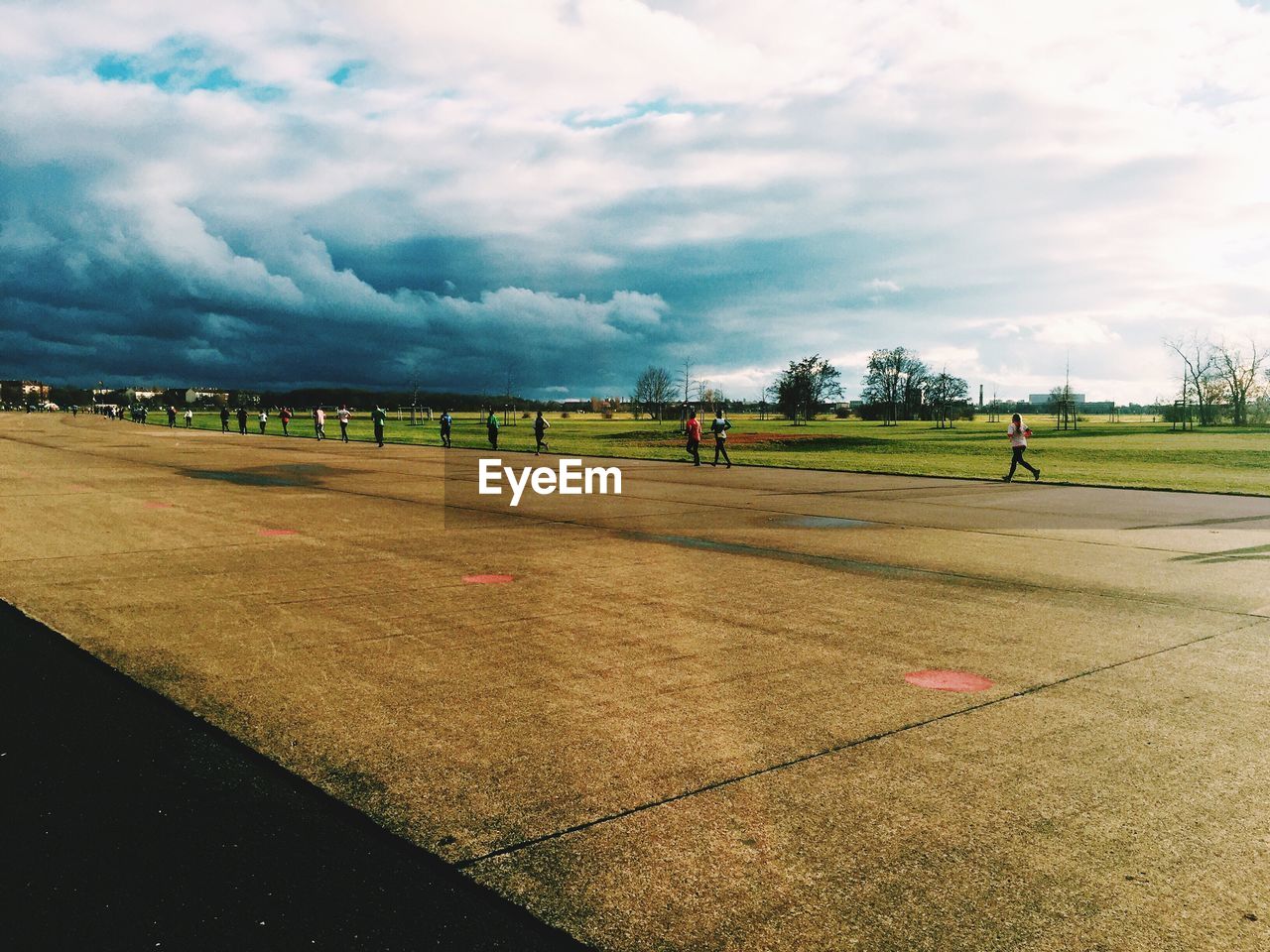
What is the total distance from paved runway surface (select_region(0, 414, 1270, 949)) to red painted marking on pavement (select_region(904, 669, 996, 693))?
0.08 m

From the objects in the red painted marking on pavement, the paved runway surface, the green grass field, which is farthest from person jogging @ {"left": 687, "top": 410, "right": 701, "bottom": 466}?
the red painted marking on pavement

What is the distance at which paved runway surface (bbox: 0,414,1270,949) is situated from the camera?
3.26 m

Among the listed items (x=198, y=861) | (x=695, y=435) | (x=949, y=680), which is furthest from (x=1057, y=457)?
(x=198, y=861)

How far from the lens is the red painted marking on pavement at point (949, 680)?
5.68 metres

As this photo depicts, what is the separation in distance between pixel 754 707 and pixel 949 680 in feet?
4.80

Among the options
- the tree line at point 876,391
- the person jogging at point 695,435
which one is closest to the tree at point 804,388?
the tree line at point 876,391

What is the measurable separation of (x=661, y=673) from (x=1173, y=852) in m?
3.13

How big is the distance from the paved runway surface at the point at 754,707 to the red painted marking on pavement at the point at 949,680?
80 mm

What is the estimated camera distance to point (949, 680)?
19.1ft

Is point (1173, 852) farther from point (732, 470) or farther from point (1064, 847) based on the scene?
point (732, 470)

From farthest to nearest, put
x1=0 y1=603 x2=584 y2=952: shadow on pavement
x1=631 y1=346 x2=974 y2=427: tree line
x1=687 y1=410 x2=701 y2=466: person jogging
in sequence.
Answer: x1=631 y1=346 x2=974 y2=427: tree line → x1=687 y1=410 x2=701 y2=466: person jogging → x1=0 y1=603 x2=584 y2=952: shadow on pavement

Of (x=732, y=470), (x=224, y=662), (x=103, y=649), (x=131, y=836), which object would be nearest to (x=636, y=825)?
(x=131, y=836)

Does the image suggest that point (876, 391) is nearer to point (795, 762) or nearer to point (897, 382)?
point (897, 382)

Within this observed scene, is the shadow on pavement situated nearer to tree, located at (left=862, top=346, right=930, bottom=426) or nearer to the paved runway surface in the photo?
the paved runway surface
